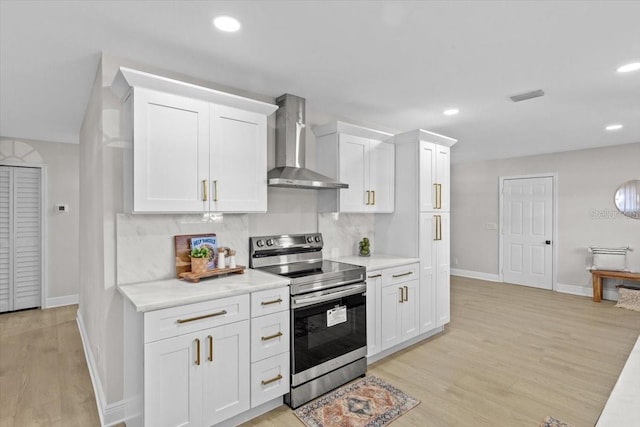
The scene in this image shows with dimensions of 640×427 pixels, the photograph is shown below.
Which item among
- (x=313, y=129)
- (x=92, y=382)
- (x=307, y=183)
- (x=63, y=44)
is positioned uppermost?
(x=63, y=44)

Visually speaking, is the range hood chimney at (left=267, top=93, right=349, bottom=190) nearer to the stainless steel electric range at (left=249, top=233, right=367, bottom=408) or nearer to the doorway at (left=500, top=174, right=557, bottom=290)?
the stainless steel electric range at (left=249, top=233, right=367, bottom=408)

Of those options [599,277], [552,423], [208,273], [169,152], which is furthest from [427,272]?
[599,277]

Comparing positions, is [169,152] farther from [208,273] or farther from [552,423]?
[552,423]

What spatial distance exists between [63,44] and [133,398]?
2276 millimetres

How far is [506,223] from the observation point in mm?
6602

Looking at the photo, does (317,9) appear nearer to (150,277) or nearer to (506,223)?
(150,277)

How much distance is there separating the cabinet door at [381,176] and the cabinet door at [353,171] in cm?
9

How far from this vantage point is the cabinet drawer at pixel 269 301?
2.28m

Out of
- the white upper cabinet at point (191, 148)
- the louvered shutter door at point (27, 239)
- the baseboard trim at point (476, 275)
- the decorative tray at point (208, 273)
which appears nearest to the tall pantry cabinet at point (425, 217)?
the white upper cabinet at point (191, 148)

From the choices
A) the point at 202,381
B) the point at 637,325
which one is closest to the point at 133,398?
the point at 202,381

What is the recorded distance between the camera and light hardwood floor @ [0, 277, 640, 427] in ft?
7.87

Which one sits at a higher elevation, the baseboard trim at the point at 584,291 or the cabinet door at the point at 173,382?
the cabinet door at the point at 173,382

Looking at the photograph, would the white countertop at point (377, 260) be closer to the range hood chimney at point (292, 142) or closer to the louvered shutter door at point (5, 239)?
the range hood chimney at point (292, 142)

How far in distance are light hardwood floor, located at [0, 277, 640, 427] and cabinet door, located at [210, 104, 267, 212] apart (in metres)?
1.56
